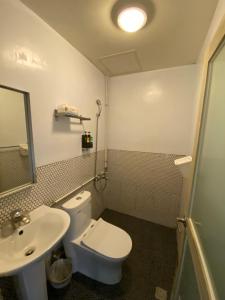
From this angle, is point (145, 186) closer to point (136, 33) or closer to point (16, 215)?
point (16, 215)

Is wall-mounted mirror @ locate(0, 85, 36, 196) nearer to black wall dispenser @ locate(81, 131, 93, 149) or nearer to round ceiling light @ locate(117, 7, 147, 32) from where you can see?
black wall dispenser @ locate(81, 131, 93, 149)

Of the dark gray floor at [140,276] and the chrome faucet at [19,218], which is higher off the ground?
the chrome faucet at [19,218]

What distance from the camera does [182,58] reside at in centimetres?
169

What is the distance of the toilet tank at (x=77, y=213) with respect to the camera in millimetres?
1373

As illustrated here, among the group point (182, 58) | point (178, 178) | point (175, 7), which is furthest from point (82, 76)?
point (178, 178)

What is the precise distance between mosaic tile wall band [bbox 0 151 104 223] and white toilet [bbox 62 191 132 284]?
20 centimetres

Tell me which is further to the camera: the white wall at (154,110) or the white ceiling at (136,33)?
the white wall at (154,110)

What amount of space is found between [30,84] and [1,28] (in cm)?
35

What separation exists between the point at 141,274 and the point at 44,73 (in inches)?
87.9

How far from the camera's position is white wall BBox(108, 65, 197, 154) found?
189 cm

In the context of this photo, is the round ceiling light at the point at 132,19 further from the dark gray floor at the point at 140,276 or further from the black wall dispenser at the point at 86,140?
the dark gray floor at the point at 140,276

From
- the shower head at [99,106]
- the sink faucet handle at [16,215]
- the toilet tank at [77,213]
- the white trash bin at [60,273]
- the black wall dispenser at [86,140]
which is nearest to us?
the sink faucet handle at [16,215]

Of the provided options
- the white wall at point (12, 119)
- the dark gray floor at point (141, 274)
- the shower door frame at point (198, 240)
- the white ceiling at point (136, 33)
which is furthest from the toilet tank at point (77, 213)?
the white ceiling at point (136, 33)

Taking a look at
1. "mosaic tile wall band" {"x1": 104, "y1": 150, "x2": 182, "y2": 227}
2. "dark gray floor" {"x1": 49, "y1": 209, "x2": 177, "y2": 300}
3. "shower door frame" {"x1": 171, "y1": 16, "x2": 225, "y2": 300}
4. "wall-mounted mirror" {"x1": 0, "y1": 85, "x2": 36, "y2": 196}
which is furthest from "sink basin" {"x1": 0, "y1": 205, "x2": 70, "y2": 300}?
"mosaic tile wall band" {"x1": 104, "y1": 150, "x2": 182, "y2": 227}
